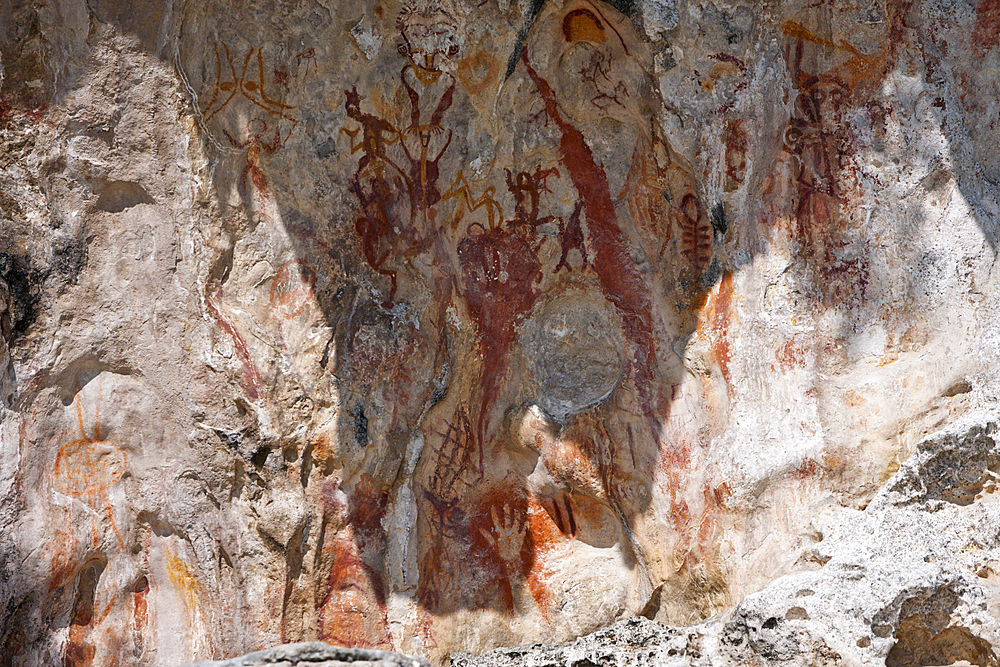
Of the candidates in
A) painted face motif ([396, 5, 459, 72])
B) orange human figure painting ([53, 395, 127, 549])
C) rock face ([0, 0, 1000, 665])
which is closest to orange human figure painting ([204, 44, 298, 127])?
rock face ([0, 0, 1000, 665])

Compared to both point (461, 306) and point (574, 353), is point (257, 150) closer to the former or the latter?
point (461, 306)

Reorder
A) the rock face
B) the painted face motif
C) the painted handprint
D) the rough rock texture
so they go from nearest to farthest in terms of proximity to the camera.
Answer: the rough rock texture < the rock face < the painted face motif < the painted handprint

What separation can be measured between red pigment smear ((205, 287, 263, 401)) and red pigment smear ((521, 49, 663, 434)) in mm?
1739

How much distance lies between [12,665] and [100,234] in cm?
185

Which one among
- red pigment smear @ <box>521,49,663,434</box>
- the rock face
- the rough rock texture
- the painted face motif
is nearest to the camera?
the rough rock texture

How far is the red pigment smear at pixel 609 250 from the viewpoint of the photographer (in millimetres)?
3852

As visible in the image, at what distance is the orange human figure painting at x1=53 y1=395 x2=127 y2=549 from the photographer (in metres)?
3.40

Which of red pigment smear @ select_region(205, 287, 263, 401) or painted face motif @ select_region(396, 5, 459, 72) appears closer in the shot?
red pigment smear @ select_region(205, 287, 263, 401)

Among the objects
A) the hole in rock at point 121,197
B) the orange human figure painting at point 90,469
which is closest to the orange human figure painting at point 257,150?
the hole in rock at point 121,197

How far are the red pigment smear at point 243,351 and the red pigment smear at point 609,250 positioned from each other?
174 centimetres

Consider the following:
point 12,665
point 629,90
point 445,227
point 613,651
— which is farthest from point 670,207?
point 12,665

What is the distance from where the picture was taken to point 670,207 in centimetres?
377

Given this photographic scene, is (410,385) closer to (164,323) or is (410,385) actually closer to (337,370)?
(337,370)

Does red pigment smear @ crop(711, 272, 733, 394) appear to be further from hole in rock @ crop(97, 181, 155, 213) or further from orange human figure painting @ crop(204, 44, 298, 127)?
hole in rock @ crop(97, 181, 155, 213)
